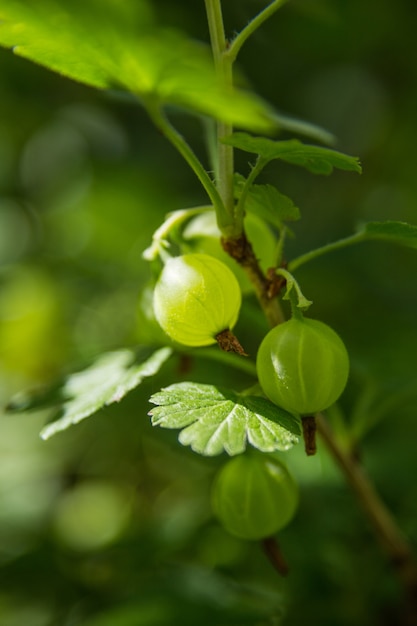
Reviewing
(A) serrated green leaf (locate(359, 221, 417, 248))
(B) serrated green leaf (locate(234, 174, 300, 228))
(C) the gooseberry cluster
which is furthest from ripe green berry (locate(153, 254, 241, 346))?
(A) serrated green leaf (locate(359, 221, 417, 248))

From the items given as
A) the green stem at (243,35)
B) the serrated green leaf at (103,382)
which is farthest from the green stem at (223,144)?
the serrated green leaf at (103,382)

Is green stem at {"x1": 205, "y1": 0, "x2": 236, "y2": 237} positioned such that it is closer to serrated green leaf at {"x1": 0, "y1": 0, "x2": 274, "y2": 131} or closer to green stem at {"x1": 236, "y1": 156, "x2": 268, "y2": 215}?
green stem at {"x1": 236, "y1": 156, "x2": 268, "y2": 215}

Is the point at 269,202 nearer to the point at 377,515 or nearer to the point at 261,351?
the point at 261,351

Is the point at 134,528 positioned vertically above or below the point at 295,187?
below

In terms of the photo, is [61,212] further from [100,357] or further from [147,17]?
[147,17]

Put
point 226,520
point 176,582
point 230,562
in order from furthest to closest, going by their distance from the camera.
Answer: point 230,562, point 176,582, point 226,520

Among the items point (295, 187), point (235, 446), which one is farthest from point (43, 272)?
point (235, 446)

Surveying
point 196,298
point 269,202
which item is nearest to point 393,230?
point 269,202
